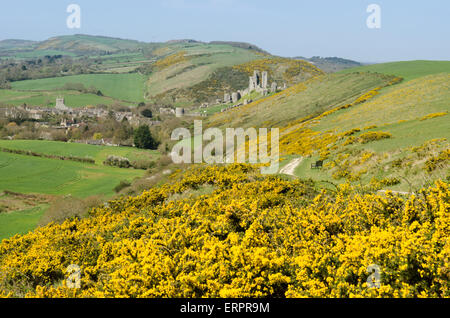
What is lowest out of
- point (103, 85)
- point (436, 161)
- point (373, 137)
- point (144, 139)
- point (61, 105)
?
point (144, 139)

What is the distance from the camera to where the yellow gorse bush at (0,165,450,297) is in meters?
6.13

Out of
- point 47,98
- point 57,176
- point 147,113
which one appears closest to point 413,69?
point 57,176

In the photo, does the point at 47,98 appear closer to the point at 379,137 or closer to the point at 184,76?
the point at 184,76

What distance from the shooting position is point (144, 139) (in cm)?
9219

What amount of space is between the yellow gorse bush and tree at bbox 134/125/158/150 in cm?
7979

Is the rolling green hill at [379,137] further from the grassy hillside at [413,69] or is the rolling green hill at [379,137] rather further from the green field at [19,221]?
the green field at [19,221]

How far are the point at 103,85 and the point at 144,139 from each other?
10819cm

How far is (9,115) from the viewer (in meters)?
114

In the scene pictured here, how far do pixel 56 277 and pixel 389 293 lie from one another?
10.3 metres

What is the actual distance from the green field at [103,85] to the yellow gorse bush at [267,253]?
156 meters

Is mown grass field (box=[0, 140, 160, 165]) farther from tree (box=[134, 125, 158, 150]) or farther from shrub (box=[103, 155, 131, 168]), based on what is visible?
tree (box=[134, 125, 158, 150])

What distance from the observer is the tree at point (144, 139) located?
303ft

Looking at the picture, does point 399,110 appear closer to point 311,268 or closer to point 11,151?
point 311,268

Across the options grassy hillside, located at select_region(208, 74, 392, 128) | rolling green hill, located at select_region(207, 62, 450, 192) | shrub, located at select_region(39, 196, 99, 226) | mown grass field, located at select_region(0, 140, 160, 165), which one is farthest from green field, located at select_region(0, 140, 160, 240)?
rolling green hill, located at select_region(207, 62, 450, 192)
